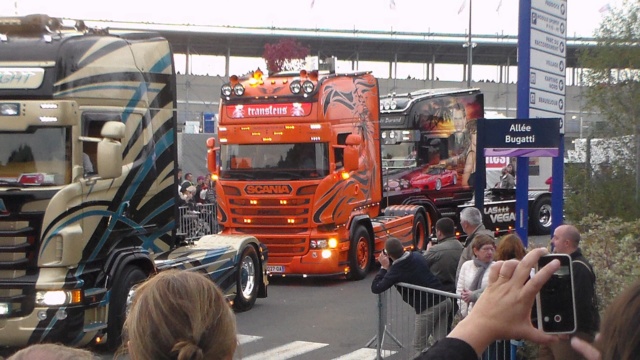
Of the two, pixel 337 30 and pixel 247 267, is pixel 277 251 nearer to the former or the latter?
pixel 247 267

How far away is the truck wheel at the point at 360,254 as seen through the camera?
16109 millimetres

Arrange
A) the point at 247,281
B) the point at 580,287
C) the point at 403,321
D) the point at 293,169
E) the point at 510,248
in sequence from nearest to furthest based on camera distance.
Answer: the point at 580,287
the point at 510,248
the point at 403,321
the point at 247,281
the point at 293,169

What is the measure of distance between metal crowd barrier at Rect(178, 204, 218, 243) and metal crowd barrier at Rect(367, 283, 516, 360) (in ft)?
39.0

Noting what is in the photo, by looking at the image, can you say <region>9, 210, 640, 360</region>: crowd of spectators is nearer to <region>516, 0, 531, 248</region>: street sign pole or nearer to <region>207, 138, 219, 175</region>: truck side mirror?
<region>516, 0, 531, 248</region>: street sign pole

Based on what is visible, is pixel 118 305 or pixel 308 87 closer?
pixel 118 305

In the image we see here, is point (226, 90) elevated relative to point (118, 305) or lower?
elevated

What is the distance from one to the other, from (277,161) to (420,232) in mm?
5777

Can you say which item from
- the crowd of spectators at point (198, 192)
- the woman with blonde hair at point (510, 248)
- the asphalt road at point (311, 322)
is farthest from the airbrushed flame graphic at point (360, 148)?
the crowd of spectators at point (198, 192)

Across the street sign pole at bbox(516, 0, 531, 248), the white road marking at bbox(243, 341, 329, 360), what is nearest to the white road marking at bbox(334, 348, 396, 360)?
the white road marking at bbox(243, 341, 329, 360)

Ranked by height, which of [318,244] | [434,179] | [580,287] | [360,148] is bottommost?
[318,244]

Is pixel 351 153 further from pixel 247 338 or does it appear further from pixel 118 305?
pixel 118 305

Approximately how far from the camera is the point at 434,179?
20641mm

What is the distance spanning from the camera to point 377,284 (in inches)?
341

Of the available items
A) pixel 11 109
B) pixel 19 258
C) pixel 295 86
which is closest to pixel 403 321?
pixel 19 258
